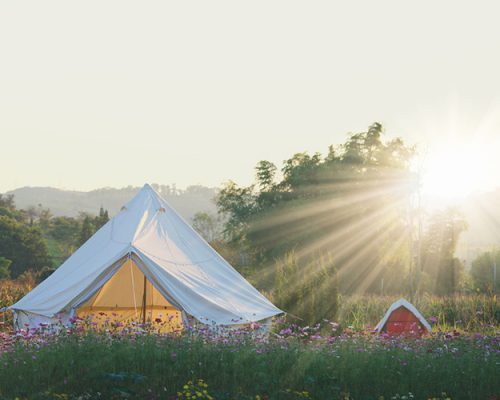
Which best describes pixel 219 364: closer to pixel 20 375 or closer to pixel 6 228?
pixel 20 375

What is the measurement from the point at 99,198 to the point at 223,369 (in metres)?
177

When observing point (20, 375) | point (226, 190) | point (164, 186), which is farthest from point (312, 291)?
point (164, 186)

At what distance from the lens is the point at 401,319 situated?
11.7m

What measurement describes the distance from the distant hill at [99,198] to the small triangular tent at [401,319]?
15285cm

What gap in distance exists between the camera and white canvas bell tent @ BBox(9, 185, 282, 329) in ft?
35.1

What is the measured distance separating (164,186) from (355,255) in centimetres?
16167

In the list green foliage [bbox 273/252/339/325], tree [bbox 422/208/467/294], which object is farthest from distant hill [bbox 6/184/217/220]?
green foliage [bbox 273/252/339/325]

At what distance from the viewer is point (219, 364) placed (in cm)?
675

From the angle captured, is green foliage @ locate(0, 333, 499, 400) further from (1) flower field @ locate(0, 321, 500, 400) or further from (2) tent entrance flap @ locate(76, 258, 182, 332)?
(2) tent entrance flap @ locate(76, 258, 182, 332)

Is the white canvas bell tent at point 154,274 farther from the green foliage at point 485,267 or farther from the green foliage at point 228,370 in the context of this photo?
the green foliage at point 485,267

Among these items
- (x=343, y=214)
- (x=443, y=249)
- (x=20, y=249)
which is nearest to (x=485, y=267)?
(x=443, y=249)

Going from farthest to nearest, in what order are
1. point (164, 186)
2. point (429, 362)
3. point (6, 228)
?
1. point (164, 186)
2. point (6, 228)
3. point (429, 362)

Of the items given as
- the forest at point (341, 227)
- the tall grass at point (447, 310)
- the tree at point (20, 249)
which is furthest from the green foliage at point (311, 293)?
the tree at point (20, 249)

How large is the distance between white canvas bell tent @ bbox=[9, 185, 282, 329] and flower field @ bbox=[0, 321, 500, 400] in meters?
2.83
